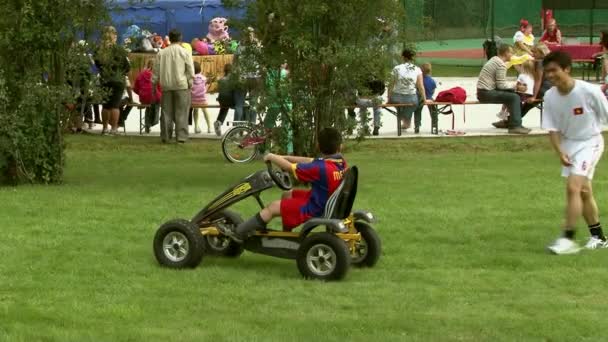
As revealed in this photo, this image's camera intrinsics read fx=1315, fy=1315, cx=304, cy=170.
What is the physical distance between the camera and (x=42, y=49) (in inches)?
652

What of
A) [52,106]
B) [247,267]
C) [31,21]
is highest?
[31,21]

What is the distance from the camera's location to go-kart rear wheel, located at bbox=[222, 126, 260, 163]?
1936 centimetres

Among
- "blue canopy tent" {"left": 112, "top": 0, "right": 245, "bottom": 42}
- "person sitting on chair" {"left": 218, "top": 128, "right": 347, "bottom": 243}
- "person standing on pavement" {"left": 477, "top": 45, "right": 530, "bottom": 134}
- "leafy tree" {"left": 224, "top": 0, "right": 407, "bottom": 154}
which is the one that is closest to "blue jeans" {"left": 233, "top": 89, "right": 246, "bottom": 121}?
"person standing on pavement" {"left": 477, "top": 45, "right": 530, "bottom": 134}

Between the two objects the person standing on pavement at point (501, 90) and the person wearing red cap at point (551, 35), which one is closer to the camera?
the person standing on pavement at point (501, 90)

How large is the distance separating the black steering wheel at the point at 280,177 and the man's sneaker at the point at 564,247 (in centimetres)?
243

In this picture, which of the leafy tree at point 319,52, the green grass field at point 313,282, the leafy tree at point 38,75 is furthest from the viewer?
the leafy tree at point 38,75

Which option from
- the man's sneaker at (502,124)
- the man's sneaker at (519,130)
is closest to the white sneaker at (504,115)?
the man's sneaker at (502,124)

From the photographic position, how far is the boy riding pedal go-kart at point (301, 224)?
1018 centimetres

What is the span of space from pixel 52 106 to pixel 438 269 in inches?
294

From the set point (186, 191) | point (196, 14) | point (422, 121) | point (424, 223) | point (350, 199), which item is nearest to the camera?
point (350, 199)

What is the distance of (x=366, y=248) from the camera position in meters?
10.7

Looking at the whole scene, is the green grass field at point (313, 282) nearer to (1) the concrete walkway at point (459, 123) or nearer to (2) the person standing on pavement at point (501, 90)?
(2) the person standing on pavement at point (501, 90)

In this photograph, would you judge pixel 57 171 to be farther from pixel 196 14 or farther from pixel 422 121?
pixel 196 14

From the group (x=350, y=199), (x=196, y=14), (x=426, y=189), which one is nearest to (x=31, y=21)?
(x=426, y=189)
